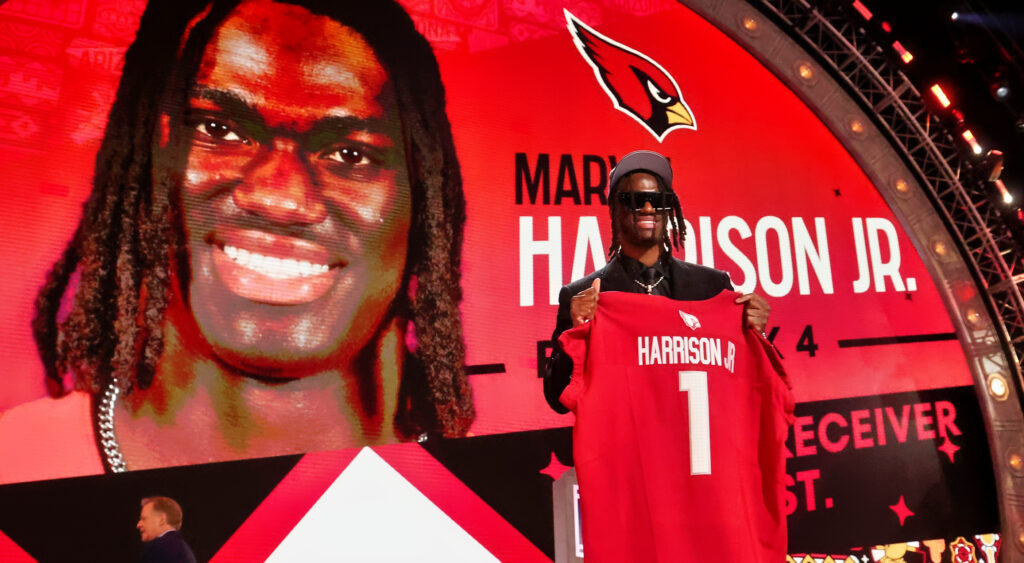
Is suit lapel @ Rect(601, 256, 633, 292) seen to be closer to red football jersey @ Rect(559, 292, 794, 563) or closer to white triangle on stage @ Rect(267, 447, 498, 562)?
red football jersey @ Rect(559, 292, 794, 563)

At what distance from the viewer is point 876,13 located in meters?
3.62

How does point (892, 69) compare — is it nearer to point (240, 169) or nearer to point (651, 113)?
point (651, 113)

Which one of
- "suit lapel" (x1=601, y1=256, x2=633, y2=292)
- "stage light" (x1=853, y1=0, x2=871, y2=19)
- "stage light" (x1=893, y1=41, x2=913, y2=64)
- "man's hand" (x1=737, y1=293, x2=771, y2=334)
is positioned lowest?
"man's hand" (x1=737, y1=293, x2=771, y2=334)

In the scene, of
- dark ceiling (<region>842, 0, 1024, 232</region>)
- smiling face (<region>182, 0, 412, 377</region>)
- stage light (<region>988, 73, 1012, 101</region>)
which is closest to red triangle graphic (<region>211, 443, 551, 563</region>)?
smiling face (<region>182, 0, 412, 377</region>)

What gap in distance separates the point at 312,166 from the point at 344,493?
1.39 metres

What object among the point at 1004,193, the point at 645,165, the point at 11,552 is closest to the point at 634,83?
the point at 645,165

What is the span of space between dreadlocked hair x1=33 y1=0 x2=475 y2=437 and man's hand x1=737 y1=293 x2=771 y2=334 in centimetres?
132

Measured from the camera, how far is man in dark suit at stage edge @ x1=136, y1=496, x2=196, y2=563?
2.30 meters

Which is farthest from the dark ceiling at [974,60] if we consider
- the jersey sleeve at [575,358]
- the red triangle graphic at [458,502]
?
the red triangle graphic at [458,502]

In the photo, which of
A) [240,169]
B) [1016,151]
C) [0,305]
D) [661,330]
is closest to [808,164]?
[1016,151]

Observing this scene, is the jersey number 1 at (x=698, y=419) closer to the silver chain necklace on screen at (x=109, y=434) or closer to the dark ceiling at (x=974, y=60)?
the silver chain necklace on screen at (x=109, y=434)

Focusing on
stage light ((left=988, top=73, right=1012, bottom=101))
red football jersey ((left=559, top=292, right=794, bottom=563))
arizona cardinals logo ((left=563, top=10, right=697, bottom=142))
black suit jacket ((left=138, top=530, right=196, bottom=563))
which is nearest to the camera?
red football jersey ((left=559, top=292, right=794, bottom=563))

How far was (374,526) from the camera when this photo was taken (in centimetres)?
253

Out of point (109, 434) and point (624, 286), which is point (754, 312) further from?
point (109, 434)
